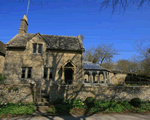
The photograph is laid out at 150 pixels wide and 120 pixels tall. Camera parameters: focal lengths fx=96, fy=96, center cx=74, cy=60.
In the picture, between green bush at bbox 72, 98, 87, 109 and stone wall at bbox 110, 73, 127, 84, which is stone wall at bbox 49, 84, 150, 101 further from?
stone wall at bbox 110, 73, 127, 84

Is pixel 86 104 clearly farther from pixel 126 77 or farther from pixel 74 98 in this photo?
pixel 126 77

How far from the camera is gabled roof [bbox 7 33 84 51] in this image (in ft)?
54.2

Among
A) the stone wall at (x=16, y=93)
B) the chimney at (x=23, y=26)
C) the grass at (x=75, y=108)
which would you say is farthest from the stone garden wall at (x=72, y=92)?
the chimney at (x=23, y=26)

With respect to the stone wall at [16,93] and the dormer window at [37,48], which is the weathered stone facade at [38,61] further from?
the stone wall at [16,93]

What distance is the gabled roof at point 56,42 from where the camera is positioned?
16.5 meters

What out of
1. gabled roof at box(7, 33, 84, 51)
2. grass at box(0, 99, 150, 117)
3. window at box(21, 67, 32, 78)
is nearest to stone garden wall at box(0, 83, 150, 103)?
grass at box(0, 99, 150, 117)

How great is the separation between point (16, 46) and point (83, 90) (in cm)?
1283

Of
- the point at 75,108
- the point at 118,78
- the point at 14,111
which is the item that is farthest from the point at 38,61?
the point at 118,78

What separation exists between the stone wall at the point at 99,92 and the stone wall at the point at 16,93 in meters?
2.32

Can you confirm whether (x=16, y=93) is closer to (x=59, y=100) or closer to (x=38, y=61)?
(x=59, y=100)

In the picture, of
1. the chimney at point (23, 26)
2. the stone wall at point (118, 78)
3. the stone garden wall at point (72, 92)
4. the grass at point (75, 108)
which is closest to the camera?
the grass at point (75, 108)

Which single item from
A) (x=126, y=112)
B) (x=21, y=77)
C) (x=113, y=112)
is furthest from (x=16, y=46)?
(x=126, y=112)

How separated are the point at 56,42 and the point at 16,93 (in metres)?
10.7

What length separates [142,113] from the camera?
30.7ft
